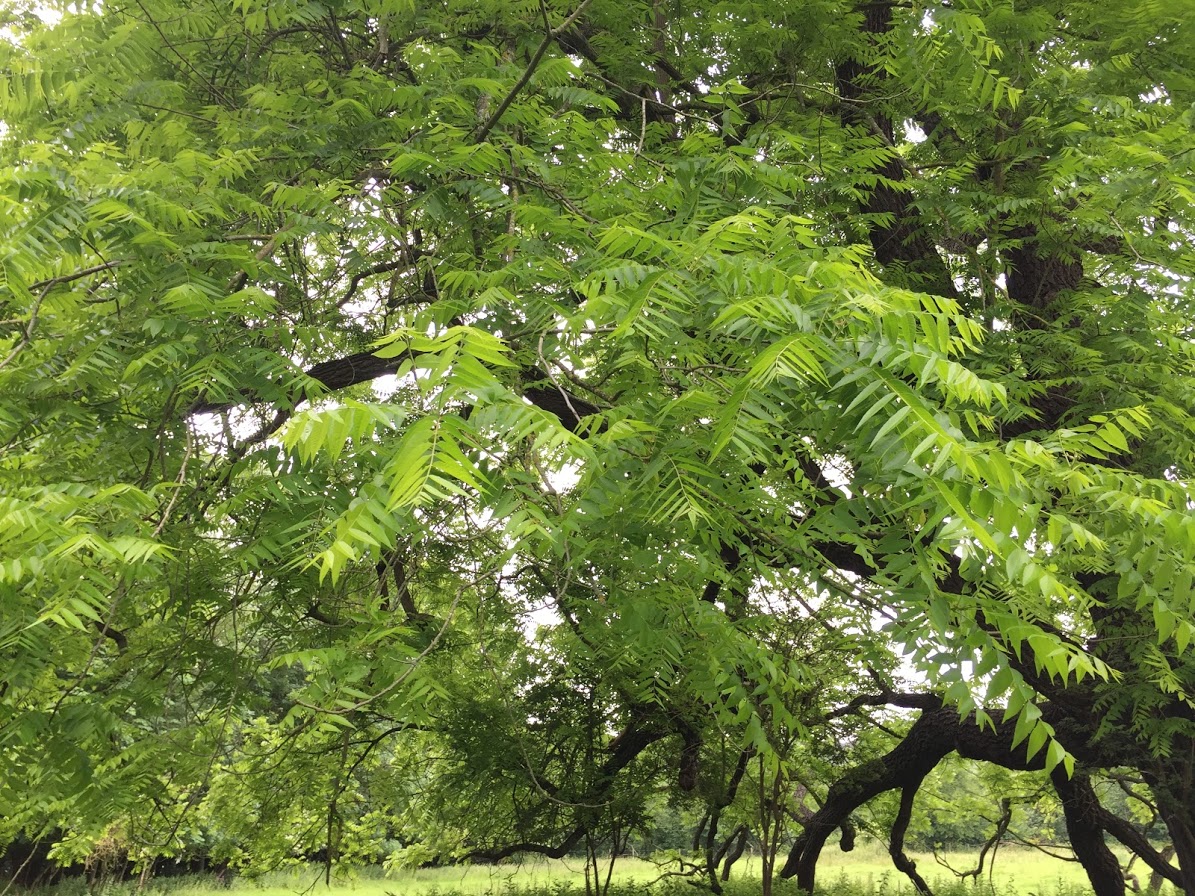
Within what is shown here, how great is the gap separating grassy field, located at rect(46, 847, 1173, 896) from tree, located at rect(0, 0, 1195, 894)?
288cm

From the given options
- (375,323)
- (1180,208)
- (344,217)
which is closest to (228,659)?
(344,217)

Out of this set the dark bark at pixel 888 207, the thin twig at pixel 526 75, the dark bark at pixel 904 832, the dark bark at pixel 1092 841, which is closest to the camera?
the thin twig at pixel 526 75

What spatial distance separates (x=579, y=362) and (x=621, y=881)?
1275cm

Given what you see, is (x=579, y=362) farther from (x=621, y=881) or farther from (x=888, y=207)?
(x=621, y=881)

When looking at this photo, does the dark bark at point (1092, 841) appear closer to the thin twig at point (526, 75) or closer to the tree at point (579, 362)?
the tree at point (579, 362)

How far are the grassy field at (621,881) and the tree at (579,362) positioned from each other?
2.88 metres

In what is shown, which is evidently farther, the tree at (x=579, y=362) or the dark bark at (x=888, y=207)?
the dark bark at (x=888, y=207)

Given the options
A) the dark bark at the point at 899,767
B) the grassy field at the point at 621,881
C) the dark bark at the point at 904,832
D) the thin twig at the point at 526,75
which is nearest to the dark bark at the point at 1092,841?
the dark bark at the point at 899,767

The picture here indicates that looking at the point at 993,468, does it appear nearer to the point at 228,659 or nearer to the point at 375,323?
the point at 228,659

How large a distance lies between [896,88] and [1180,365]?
2.74 metres

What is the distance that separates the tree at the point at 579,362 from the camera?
2.24 m

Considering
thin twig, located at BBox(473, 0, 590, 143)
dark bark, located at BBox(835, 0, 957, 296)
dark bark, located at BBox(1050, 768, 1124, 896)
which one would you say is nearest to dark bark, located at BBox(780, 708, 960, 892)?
dark bark, located at BBox(1050, 768, 1124, 896)

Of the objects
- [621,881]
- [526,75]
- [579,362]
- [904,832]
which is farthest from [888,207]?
[621,881]

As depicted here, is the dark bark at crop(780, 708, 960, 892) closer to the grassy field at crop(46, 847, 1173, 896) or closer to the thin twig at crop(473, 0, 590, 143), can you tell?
the grassy field at crop(46, 847, 1173, 896)
